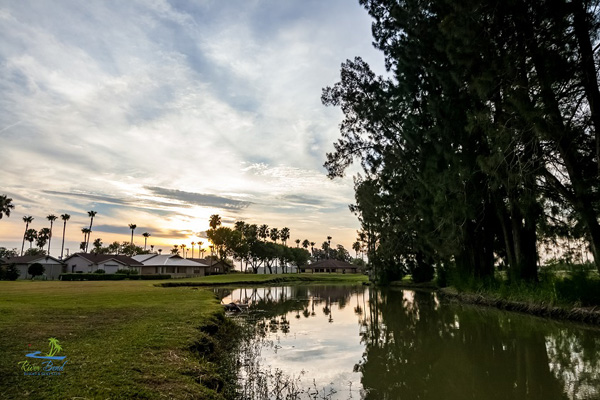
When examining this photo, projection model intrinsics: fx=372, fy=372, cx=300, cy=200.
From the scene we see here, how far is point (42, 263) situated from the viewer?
6531 cm

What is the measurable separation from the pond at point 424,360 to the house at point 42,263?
65.9 metres

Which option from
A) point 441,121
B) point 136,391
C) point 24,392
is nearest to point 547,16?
point 441,121

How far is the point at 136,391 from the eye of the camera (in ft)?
15.9

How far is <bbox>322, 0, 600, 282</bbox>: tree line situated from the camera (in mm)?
11508

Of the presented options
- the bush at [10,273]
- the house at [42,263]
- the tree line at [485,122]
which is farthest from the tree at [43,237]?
the tree line at [485,122]

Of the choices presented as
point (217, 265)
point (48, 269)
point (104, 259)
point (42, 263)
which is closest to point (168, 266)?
point (104, 259)

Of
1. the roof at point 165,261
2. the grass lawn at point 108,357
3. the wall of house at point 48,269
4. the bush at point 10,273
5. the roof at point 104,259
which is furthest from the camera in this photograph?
the roof at point 165,261

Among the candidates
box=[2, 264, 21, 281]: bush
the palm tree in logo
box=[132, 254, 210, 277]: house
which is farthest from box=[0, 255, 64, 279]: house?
the palm tree in logo

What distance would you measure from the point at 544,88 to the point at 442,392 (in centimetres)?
954

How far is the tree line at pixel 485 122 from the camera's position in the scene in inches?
453

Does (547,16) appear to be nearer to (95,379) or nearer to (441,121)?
(441,121)

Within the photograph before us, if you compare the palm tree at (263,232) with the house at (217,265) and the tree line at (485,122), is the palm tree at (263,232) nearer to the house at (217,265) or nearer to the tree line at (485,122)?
the house at (217,265)

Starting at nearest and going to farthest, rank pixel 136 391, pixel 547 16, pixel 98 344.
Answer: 1. pixel 136 391
2. pixel 98 344
3. pixel 547 16

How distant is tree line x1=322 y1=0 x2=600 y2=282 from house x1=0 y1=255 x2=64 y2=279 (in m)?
62.3
